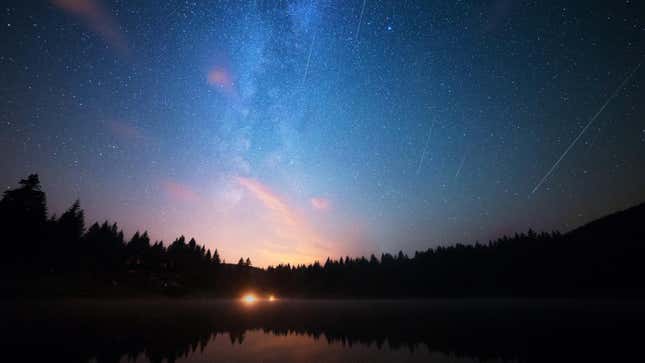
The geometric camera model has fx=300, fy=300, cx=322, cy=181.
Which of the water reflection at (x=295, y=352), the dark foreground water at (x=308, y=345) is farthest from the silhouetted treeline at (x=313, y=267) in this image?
the water reflection at (x=295, y=352)

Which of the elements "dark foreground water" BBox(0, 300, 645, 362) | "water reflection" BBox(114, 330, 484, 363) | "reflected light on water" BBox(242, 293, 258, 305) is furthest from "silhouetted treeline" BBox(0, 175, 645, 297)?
"water reflection" BBox(114, 330, 484, 363)

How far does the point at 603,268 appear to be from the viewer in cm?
10906

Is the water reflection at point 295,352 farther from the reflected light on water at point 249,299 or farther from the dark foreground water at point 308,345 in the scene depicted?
the reflected light on water at point 249,299

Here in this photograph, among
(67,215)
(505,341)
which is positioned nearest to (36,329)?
(505,341)

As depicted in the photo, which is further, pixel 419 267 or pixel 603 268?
pixel 419 267

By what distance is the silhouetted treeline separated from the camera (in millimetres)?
61781

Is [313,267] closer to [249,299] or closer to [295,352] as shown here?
[249,299]

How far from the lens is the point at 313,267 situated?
163 meters

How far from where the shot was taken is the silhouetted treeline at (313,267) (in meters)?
61.8

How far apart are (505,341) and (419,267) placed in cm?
13872

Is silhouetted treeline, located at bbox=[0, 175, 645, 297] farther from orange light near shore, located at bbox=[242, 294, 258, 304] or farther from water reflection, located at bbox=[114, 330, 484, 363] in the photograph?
water reflection, located at bbox=[114, 330, 484, 363]

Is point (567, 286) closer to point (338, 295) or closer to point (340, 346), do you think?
point (338, 295)

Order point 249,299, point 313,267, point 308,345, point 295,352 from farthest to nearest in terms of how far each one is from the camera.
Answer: point 313,267 → point 249,299 → point 308,345 → point 295,352

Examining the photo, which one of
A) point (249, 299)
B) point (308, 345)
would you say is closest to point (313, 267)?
point (249, 299)
